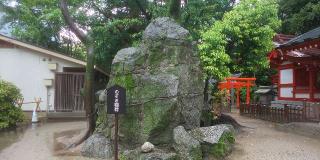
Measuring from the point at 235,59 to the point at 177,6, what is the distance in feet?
11.2

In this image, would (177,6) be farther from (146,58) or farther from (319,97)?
(319,97)

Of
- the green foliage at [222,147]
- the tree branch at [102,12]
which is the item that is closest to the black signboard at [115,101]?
the green foliage at [222,147]

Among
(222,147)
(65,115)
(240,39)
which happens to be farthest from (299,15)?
(222,147)

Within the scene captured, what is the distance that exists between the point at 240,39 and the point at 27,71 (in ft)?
40.7

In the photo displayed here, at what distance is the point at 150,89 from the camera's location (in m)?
10.9

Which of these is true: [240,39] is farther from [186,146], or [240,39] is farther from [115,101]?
[115,101]

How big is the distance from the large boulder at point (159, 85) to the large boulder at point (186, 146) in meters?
0.52

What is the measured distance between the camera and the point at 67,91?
67.3 feet

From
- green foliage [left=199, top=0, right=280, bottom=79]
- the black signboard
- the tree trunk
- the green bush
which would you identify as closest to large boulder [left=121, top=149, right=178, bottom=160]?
the black signboard

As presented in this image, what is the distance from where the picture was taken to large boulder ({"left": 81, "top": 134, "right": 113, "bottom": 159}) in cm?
1091

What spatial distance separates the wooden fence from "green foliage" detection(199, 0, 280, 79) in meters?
2.37

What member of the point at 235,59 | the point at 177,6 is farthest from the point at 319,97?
the point at 177,6

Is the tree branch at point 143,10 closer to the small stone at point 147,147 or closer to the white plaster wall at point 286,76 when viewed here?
the white plaster wall at point 286,76

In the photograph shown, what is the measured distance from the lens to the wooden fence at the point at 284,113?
14703 millimetres
